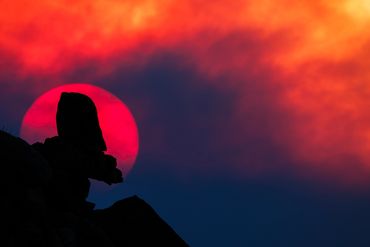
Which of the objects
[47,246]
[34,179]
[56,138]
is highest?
[56,138]

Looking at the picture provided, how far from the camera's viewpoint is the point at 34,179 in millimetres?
14375

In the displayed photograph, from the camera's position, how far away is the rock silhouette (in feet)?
45.3

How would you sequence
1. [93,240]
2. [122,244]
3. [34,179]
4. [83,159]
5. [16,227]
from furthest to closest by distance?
[122,244] → [83,159] → [93,240] → [34,179] → [16,227]

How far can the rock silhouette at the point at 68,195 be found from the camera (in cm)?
1380

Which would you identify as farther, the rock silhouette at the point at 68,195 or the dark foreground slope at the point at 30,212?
the rock silhouette at the point at 68,195

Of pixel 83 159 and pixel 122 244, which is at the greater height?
pixel 83 159

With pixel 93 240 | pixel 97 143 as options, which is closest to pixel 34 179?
pixel 93 240

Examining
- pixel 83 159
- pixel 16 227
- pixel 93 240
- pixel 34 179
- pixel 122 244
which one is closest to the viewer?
pixel 16 227

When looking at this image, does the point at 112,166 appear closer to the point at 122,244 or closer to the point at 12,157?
the point at 122,244

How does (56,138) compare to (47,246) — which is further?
(56,138)

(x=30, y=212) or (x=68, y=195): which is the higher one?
(x=68, y=195)

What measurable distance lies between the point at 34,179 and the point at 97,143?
436cm

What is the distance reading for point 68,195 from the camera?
16188 millimetres

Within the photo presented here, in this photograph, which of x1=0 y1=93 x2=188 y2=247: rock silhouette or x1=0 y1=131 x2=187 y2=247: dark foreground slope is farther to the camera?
x1=0 y1=93 x2=188 y2=247: rock silhouette
